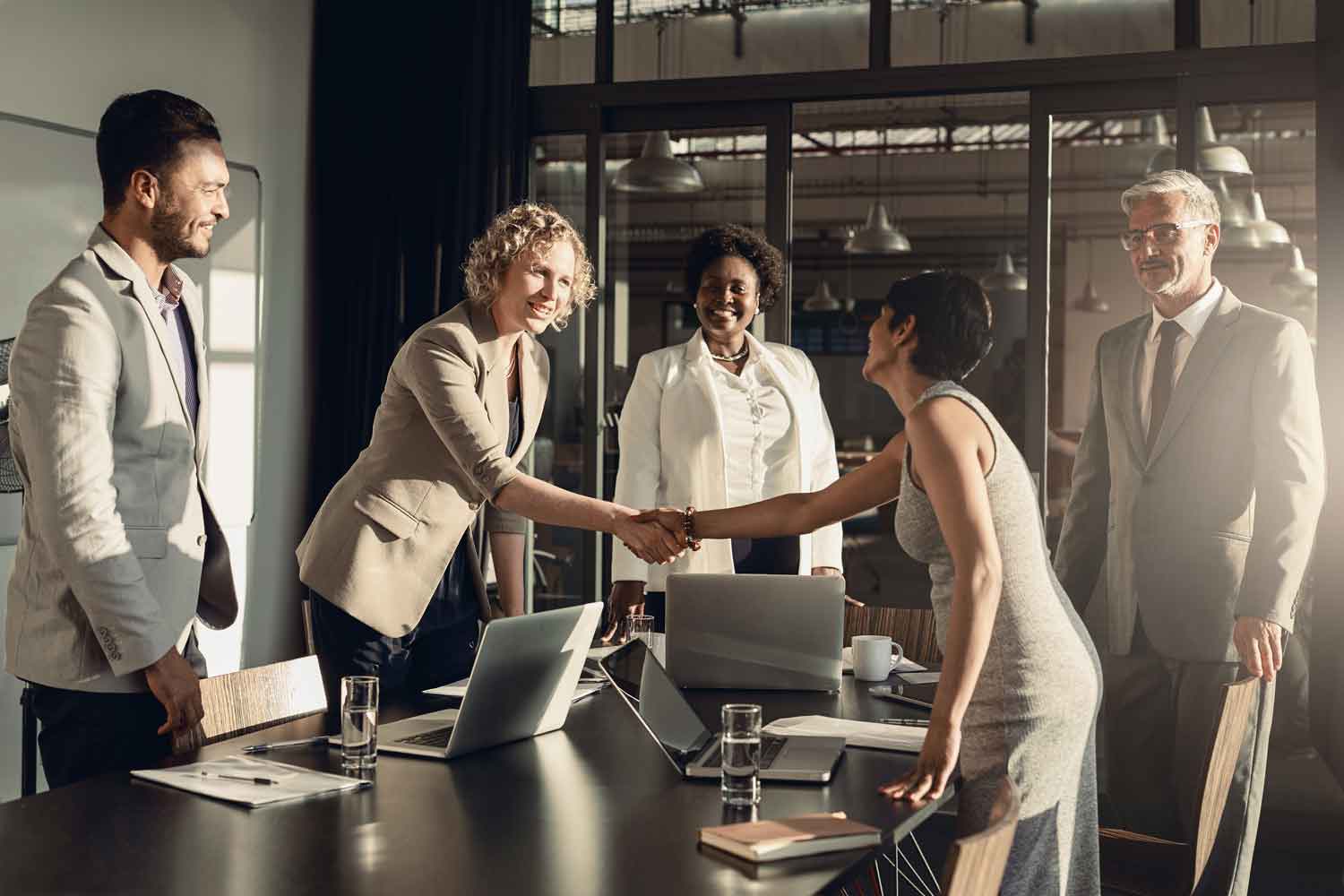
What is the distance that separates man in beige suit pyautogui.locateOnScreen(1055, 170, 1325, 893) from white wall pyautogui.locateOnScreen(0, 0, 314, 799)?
303 cm

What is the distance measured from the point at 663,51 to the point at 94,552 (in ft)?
11.2

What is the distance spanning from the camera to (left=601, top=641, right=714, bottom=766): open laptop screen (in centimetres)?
201

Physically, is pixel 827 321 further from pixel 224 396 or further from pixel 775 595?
pixel 775 595

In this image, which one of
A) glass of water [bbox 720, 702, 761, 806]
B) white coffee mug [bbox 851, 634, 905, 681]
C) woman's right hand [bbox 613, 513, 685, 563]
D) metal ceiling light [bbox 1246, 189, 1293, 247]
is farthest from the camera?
metal ceiling light [bbox 1246, 189, 1293, 247]

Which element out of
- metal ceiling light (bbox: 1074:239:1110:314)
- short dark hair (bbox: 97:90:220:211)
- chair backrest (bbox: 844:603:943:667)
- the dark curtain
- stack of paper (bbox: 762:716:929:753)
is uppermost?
metal ceiling light (bbox: 1074:239:1110:314)

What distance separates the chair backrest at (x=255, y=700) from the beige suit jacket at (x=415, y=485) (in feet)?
0.85

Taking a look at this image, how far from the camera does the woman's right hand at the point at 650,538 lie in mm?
3078

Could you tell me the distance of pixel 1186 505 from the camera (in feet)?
9.96

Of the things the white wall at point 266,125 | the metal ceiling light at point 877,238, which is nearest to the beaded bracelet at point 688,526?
the white wall at point 266,125

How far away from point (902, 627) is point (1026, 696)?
4.14 ft

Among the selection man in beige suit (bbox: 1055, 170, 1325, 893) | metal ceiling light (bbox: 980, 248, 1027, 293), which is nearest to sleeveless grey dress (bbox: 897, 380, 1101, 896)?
man in beige suit (bbox: 1055, 170, 1325, 893)

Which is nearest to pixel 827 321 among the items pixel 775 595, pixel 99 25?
pixel 99 25

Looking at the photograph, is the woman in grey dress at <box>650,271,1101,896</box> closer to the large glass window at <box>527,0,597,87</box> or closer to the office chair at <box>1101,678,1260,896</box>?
the office chair at <box>1101,678,1260,896</box>

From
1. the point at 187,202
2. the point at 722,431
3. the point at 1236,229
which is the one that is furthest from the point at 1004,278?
the point at 187,202
